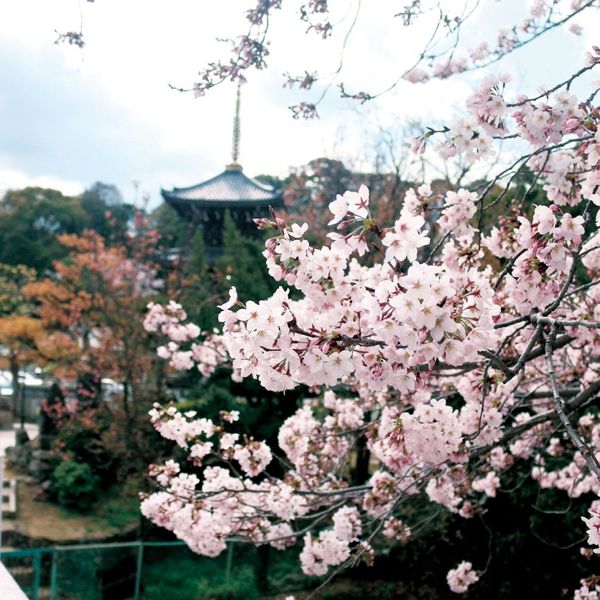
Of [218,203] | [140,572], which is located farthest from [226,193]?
[140,572]

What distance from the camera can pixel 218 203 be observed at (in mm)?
16016

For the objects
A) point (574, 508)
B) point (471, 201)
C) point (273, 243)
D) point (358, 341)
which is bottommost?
point (574, 508)

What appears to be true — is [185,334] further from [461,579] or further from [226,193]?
[226,193]

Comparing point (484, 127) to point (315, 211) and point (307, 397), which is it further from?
point (315, 211)

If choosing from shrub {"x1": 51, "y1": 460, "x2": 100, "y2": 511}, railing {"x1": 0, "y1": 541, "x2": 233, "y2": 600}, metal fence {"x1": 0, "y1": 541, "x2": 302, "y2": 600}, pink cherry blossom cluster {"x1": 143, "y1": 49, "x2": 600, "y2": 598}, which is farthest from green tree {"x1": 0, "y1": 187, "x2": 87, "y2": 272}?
pink cherry blossom cluster {"x1": 143, "y1": 49, "x2": 600, "y2": 598}

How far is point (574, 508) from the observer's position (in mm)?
6207

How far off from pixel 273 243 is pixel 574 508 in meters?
5.65

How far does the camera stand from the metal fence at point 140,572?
6480mm

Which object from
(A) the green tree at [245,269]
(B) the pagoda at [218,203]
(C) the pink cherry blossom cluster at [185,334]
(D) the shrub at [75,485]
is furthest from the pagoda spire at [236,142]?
(C) the pink cherry blossom cluster at [185,334]

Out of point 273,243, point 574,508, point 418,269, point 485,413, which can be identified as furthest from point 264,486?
point 574,508

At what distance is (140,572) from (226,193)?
1152cm

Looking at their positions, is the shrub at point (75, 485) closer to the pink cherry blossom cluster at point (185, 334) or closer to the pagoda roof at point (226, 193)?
the pink cherry blossom cluster at point (185, 334)

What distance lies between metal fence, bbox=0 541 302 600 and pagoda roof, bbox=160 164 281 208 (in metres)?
8.88

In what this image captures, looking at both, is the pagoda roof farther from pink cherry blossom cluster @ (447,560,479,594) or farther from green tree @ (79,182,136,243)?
green tree @ (79,182,136,243)
